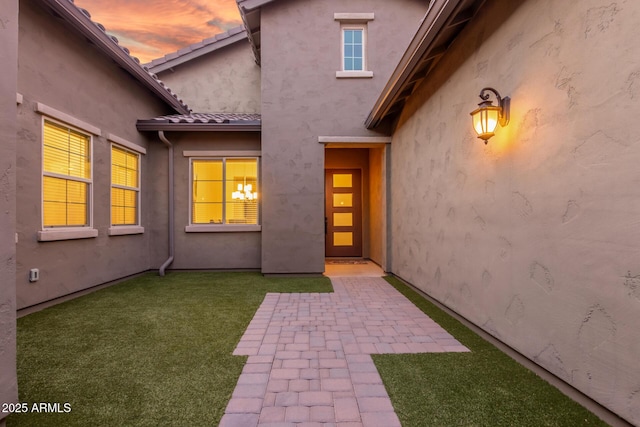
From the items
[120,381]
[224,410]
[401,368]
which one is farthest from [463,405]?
[120,381]

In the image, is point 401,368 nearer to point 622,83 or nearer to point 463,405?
point 463,405

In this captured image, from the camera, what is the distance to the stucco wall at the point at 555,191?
69.1 inches

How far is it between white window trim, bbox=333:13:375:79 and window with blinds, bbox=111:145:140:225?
472cm

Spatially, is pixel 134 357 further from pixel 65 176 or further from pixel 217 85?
pixel 217 85

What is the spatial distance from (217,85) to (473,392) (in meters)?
9.70

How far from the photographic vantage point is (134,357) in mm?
2777

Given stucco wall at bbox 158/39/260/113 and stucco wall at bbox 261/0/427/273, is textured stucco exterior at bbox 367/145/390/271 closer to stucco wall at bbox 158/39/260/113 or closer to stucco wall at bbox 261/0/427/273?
stucco wall at bbox 261/0/427/273

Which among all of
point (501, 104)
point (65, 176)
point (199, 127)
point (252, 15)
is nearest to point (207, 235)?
point (199, 127)

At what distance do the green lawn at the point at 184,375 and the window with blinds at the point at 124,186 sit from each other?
92.7 inches

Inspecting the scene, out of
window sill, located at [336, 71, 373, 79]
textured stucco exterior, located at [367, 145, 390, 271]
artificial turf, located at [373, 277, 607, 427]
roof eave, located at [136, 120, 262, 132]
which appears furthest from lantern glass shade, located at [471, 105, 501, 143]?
roof eave, located at [136, 120, 262, 132]

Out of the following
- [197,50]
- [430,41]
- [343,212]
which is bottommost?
[343,212]

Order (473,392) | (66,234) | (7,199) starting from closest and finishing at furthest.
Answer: (7,199) → (473,392) → (66,234)

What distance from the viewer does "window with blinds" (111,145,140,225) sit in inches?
233

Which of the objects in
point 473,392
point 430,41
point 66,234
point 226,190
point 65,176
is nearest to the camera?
point 473,392
